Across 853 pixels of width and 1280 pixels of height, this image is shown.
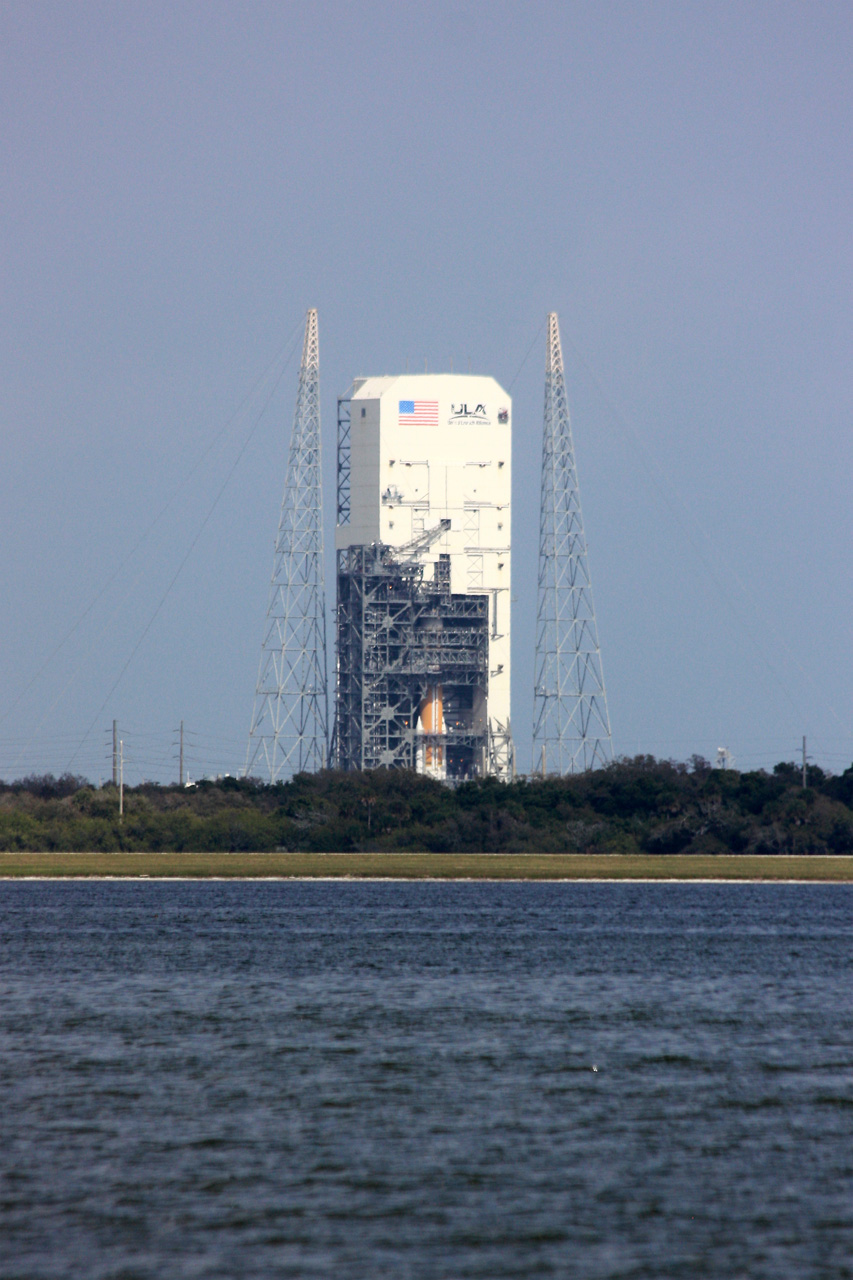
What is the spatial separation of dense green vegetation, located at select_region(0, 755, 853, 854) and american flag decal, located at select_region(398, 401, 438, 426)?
107ft

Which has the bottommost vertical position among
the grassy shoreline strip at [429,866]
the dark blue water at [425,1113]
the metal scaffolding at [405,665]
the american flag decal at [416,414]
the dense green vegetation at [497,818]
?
the dark blue water at [425,1113]

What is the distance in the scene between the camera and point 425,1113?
26.8 meters

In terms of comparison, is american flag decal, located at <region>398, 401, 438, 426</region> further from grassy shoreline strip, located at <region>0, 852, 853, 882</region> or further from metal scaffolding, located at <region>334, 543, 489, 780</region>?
grassy shoreline strip, located at <region>0, 852, 853, 882</region>

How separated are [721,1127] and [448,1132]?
440 cm

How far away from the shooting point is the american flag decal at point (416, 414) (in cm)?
14238

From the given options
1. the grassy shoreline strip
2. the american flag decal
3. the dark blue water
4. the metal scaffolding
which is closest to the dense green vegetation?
the grassy shoreline strip

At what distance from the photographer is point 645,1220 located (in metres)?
19.6

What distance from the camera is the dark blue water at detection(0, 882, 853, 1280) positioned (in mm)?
18516

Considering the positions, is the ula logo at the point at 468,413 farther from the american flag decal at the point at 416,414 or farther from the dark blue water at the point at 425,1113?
the dark blue water at the point at 425,1113

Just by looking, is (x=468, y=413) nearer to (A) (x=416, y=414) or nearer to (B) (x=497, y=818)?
(A) (x=416, y=414)

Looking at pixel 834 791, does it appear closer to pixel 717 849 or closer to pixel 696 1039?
pixel 717 849

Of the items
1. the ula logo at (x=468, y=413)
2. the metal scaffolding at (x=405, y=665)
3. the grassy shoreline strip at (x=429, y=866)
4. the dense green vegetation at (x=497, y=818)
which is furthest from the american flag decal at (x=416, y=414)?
the grassy shoreline strip at (x=429, y=866)

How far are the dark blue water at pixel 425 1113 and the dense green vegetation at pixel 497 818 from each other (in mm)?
62959

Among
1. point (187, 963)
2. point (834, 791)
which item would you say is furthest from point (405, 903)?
point (834, 791)
